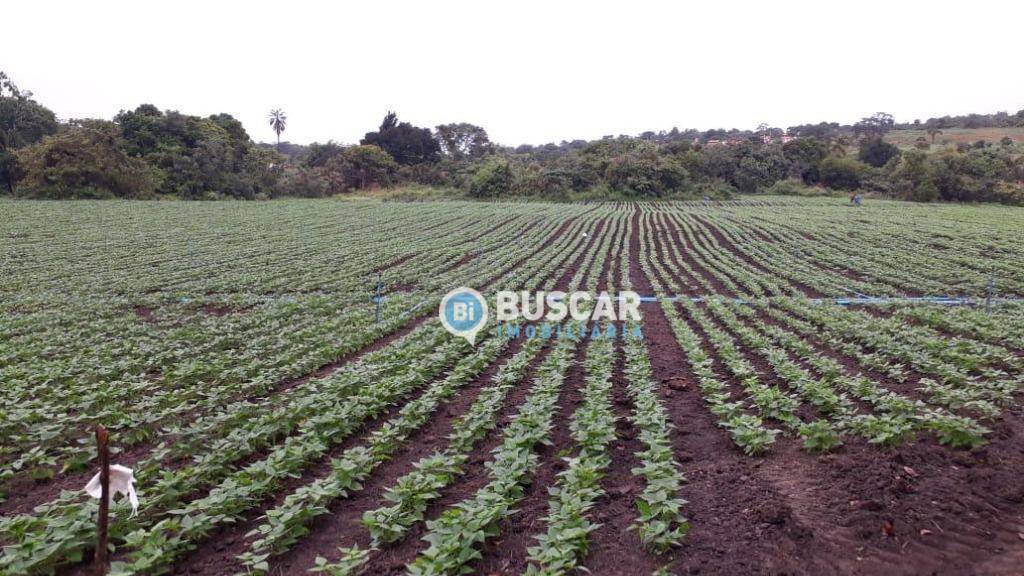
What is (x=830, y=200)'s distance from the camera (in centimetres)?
6278

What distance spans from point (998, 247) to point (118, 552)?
35400 millimetres

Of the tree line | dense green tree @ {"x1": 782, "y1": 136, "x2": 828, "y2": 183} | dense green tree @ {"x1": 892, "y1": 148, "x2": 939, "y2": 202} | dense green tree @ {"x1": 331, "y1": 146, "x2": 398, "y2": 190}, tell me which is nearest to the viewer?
the tree line

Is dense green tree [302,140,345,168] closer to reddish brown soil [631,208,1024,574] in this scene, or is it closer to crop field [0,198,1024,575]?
crop field [0,198,1024,575]

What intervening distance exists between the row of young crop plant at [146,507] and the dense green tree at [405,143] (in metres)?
84.0

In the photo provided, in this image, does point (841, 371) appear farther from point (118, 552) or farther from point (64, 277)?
point (64, 277)

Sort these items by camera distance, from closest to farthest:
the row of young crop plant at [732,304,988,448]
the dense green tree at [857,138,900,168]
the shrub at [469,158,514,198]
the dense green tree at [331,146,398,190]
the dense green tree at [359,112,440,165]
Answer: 1. the row of young crop plant at [732,304,988,448]
2. the shrub at [469,158,514,198]
3. the dense green tree at [331,146,398,190]
4. the dense green tree at [857,138,900,168]
5. the dense green tree at [359,112,440,165]

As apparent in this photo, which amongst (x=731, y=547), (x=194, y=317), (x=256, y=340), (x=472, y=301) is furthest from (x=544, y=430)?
(x=194, y=317)

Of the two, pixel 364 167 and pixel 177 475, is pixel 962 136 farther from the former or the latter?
pixel 177 475

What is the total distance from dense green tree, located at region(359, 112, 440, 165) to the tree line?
0.19 m

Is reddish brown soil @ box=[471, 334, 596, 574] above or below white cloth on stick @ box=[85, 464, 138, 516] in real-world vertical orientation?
below

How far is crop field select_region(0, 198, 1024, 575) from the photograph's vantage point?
397 centimetres

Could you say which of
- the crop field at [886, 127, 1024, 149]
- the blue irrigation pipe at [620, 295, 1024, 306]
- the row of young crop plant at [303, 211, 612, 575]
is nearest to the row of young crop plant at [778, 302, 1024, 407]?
the blue irrigation pipe at [620, 295, 1024, 306]

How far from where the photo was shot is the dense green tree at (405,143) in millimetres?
86794

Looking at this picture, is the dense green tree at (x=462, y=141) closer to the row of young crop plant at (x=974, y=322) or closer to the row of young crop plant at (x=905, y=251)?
the row of young crop plant at (x=905, y=251)
